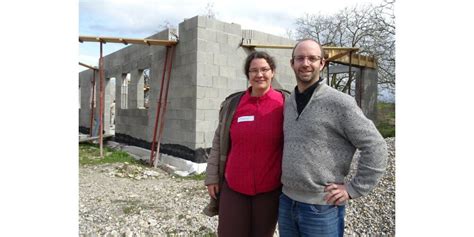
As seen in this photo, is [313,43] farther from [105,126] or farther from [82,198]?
[105,126]

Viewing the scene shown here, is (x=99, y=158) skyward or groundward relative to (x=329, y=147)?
groundward

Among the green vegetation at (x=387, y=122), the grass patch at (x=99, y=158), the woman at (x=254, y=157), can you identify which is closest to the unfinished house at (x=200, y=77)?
the grass patch at (x=99, y=158)

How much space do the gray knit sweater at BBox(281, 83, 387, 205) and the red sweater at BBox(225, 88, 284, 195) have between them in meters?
0.11

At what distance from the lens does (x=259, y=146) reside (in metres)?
1.41

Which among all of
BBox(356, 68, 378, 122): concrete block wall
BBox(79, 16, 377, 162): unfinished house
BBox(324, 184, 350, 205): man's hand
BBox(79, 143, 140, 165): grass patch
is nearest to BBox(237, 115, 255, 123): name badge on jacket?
BBox(324, 184, 350, 205): man's hand

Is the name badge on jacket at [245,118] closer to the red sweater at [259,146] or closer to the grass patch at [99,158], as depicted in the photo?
the red sweater at [259,146]

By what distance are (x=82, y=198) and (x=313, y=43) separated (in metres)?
2.95

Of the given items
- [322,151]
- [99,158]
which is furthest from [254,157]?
[99,158]

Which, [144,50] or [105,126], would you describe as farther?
[105,126]

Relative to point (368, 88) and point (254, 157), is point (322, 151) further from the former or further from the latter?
point (368, 88)

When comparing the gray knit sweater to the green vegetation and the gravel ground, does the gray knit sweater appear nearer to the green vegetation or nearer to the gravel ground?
the green vegetation

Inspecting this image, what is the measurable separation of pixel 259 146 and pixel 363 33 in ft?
16.8
